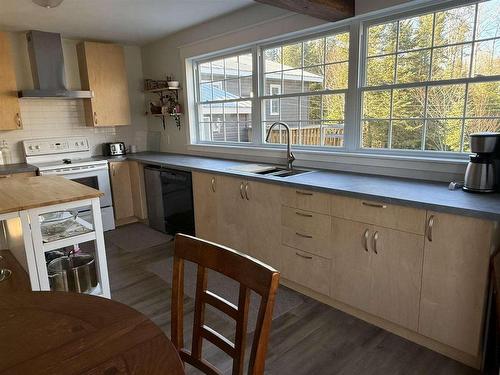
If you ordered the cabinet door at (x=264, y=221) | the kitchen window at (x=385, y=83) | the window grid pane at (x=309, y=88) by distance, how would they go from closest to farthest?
1. the kitchen window at (x=385, y=83)
2. the cabinet door at (x=264, y=221)
3. the window grid pane at (x=309, y=88)

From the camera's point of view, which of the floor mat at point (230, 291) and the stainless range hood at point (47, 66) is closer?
the floor mat at point (230, 291)

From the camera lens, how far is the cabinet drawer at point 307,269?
95.6 inches

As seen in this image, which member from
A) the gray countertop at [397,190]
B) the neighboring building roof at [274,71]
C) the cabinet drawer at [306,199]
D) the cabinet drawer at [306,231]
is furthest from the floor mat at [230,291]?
the neighboring building roof at [274,71]

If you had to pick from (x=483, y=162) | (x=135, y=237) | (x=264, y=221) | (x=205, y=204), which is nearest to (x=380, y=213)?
(x=483, y=162)

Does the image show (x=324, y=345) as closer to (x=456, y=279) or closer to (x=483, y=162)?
(x=456, y=279)

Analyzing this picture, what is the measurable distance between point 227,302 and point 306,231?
149 cm

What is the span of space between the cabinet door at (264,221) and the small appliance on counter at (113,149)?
2.50 m

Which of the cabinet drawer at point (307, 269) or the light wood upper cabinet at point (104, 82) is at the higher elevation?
the light wood upper cabinet at point (104, 82)

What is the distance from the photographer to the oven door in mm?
3859

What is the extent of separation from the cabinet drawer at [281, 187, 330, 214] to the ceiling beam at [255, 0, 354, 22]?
118 cm

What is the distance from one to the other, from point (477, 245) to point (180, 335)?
1465 millimetres

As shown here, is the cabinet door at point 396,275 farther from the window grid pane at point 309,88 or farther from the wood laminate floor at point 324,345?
the window grid pane at point 309,88

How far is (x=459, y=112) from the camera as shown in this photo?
90.1 inches

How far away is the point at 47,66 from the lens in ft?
13.0
